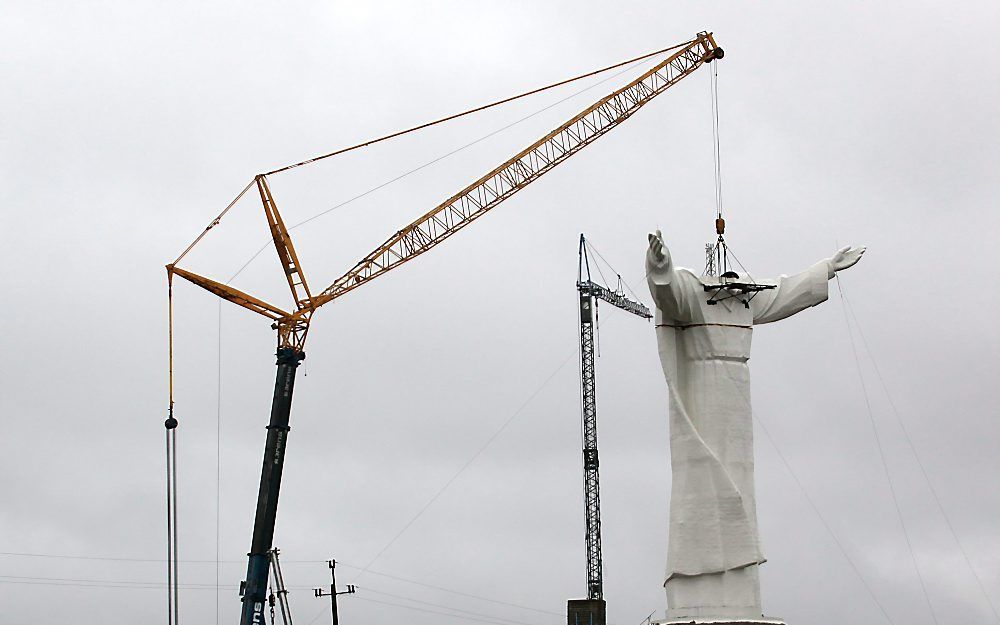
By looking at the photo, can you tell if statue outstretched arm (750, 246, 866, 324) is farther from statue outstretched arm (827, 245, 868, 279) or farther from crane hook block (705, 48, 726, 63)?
crane hook block (705, 48, 726, 63)

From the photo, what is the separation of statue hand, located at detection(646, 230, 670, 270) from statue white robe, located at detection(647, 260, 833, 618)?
123mm

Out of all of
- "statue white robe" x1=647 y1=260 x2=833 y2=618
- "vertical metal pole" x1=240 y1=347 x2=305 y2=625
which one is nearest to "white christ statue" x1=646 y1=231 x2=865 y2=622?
"statue white robe" x1=647 y1=260 x2=833 y2=618

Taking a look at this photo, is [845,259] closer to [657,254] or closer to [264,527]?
[657,254]

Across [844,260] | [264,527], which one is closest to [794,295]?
[844,260]

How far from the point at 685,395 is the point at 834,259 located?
5590 mm

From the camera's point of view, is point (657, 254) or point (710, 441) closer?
point (657, 254)

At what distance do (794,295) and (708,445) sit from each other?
15.6 feet

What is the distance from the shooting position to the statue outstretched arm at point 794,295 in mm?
47000

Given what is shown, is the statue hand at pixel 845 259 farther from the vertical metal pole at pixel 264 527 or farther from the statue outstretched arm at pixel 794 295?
the vertical metal pole at pixel 264 527

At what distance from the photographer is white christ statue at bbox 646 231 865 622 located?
45125mm

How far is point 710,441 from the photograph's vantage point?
4578 cm

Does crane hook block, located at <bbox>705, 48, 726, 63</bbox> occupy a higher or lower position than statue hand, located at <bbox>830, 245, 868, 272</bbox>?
higher

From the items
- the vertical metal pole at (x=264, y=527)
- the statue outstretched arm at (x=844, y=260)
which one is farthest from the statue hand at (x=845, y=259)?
the vertical metal pole at (x=264, y=527)

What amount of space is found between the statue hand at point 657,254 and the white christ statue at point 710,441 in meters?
0.08
